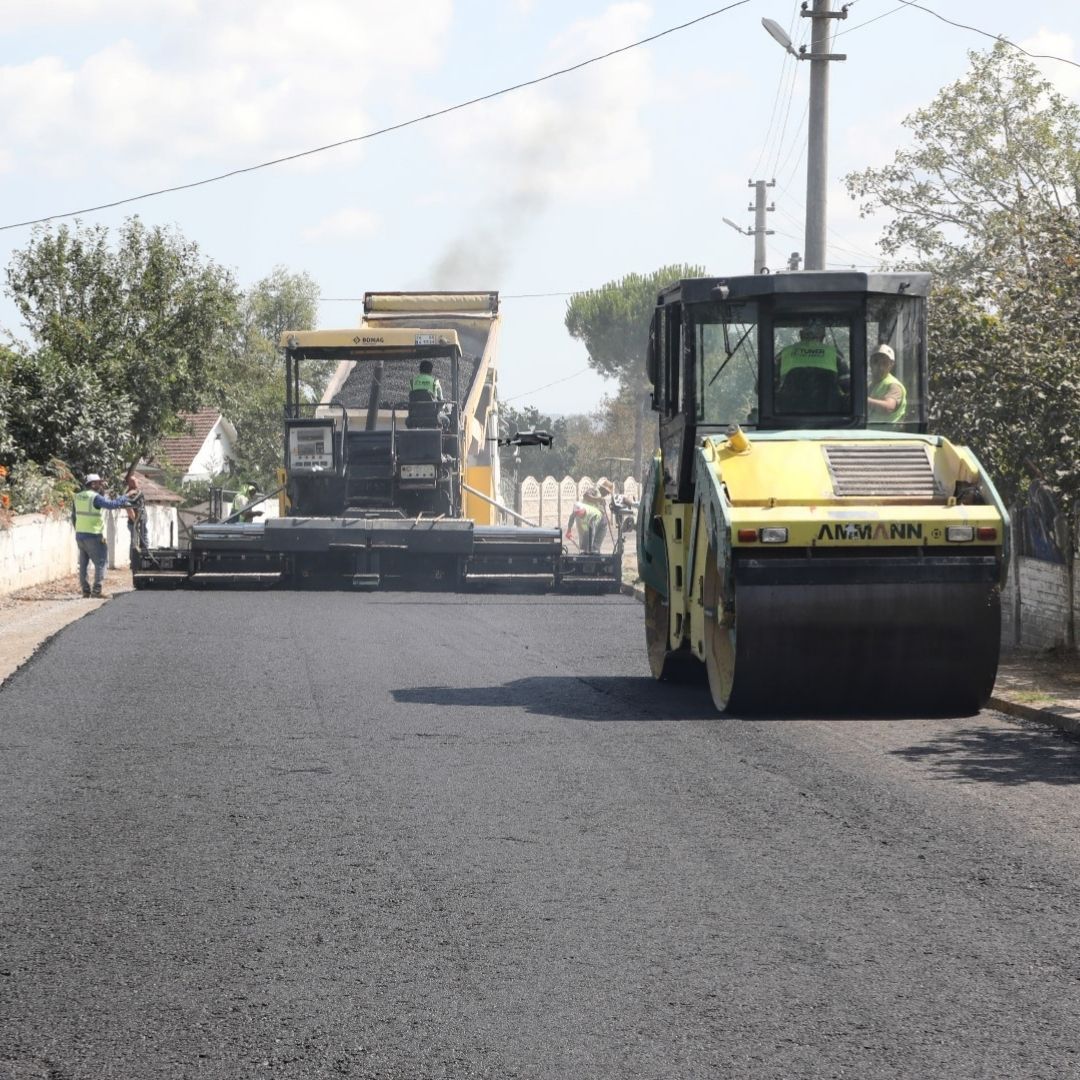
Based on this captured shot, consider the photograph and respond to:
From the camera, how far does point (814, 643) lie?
10.1 meters

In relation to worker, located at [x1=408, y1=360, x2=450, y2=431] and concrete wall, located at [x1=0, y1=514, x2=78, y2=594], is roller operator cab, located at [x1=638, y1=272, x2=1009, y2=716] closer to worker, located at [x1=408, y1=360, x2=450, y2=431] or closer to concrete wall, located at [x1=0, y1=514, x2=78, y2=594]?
worker, located at [x1=408, y1=360, x2=450, y2=431]

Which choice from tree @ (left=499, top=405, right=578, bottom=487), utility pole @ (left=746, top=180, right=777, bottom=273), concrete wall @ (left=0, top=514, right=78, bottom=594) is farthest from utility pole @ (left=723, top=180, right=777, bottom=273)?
tree @ (left=499, top=405, right=578, bottom=487)

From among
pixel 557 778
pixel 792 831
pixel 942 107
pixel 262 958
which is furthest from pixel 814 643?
pixel 942 107

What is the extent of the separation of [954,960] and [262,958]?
2.16m

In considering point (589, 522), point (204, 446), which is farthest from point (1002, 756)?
point (204, 446)

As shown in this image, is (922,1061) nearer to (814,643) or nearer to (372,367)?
(814,643)

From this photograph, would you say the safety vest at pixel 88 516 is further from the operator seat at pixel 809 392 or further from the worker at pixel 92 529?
the operator seat at pixel 809 392

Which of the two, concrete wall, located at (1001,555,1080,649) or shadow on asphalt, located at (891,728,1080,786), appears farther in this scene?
concrete wall, located at (1001,555,1080,649)

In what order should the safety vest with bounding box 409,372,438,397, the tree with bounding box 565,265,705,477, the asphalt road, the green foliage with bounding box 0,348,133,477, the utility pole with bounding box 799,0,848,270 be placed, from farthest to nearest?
1. the tree with bounding box 565,265,705,477
2. the green foliage with bounding box 0,348,133,477
3. the safety vest with bounding box 409,372,438,397
4. the utility pole with bounding box 799,0,848,270
5. the asphalt road

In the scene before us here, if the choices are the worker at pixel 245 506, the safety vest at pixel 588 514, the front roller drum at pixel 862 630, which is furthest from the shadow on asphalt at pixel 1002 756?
the safety vest at pixel 588 514

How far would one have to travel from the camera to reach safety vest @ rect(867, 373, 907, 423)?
38.0 feet

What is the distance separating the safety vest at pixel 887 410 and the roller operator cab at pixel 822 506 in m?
0.01

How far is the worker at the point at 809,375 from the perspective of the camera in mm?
11484

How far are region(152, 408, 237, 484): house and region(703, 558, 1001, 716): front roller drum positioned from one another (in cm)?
5598
